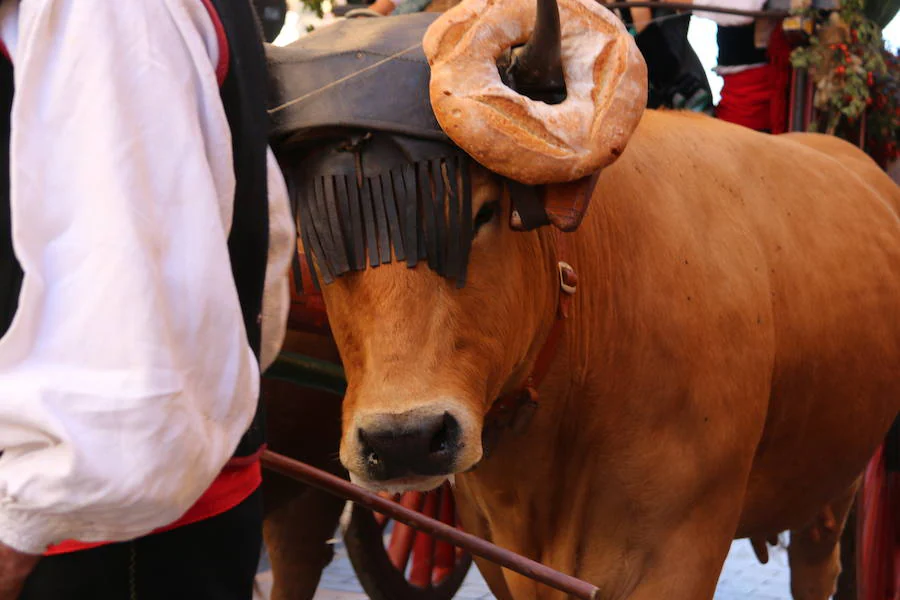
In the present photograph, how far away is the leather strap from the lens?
2555 millimetres

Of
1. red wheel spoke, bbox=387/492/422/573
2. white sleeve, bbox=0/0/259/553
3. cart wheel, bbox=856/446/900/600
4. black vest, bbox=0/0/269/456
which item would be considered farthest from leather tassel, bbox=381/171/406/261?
cart wheel, bbox=856/446/900/600

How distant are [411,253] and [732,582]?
13.8 ft

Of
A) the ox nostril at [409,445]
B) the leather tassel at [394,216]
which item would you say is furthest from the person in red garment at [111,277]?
the leather tassel at [394,216]

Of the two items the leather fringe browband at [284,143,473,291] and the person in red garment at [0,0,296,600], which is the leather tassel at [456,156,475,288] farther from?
the person in red garment at [0,0,296,600]

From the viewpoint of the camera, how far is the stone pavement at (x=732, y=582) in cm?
571

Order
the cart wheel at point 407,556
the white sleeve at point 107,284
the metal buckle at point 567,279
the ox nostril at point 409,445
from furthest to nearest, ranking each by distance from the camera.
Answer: the cart wheel at point 407,556 → the metal buckle at point 567,279 → the ox nostril at point 409,445 → the white sleeve at point 107,284

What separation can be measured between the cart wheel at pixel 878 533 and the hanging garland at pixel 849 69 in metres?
1.30

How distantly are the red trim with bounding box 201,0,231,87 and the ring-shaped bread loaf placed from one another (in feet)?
2.86

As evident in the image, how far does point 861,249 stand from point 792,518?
0.82 meters

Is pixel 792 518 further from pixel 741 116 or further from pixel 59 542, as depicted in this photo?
pixel 59 542

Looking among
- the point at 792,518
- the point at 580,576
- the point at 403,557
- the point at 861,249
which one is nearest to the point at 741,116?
the point at 861,249

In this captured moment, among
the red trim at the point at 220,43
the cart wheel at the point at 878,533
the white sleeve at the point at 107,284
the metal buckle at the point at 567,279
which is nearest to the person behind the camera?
the white sleeve at the point at 107,284

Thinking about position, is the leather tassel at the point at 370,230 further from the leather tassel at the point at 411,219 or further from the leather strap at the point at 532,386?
the leather strap at the point at 532,386

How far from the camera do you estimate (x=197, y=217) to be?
122cm
